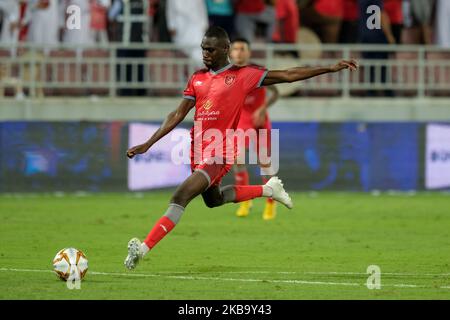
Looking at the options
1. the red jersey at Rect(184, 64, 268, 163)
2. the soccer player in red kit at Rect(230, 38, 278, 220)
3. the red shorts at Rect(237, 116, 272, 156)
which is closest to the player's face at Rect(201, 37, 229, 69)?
the red jersey at Rect(184, 64, 268, 163)

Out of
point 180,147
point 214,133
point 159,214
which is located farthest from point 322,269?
point 180,147

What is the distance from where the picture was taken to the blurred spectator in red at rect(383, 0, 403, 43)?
24125 mm

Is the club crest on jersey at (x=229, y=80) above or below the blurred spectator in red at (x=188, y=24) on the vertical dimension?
below

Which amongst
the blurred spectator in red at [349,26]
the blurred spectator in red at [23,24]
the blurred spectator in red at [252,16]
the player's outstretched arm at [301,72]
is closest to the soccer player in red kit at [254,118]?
the blurred spectator in red at [252,16]

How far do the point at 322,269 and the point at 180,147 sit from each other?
1068 cm

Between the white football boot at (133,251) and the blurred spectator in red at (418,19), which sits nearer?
the white football boot at (133,251)

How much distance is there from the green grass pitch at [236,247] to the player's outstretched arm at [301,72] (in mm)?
2070

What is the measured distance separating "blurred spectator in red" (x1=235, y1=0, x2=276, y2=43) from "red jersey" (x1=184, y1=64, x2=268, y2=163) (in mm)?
11213

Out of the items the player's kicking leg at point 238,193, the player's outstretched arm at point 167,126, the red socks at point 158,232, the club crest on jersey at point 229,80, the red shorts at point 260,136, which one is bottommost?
the red socks at point 158,232

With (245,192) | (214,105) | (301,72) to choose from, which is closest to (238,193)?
(245,192)

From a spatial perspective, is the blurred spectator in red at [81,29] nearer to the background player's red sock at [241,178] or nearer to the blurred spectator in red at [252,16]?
the blurred spectator in red at [252,16]

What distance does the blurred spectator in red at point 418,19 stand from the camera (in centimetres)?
2534

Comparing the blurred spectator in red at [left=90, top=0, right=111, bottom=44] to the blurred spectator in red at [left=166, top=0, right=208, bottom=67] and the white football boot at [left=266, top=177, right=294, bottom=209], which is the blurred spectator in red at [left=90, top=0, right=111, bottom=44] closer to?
the blurred spectator in red at [left=166, top=0, right=208, bottom=67]

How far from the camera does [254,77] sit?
12914 mm
